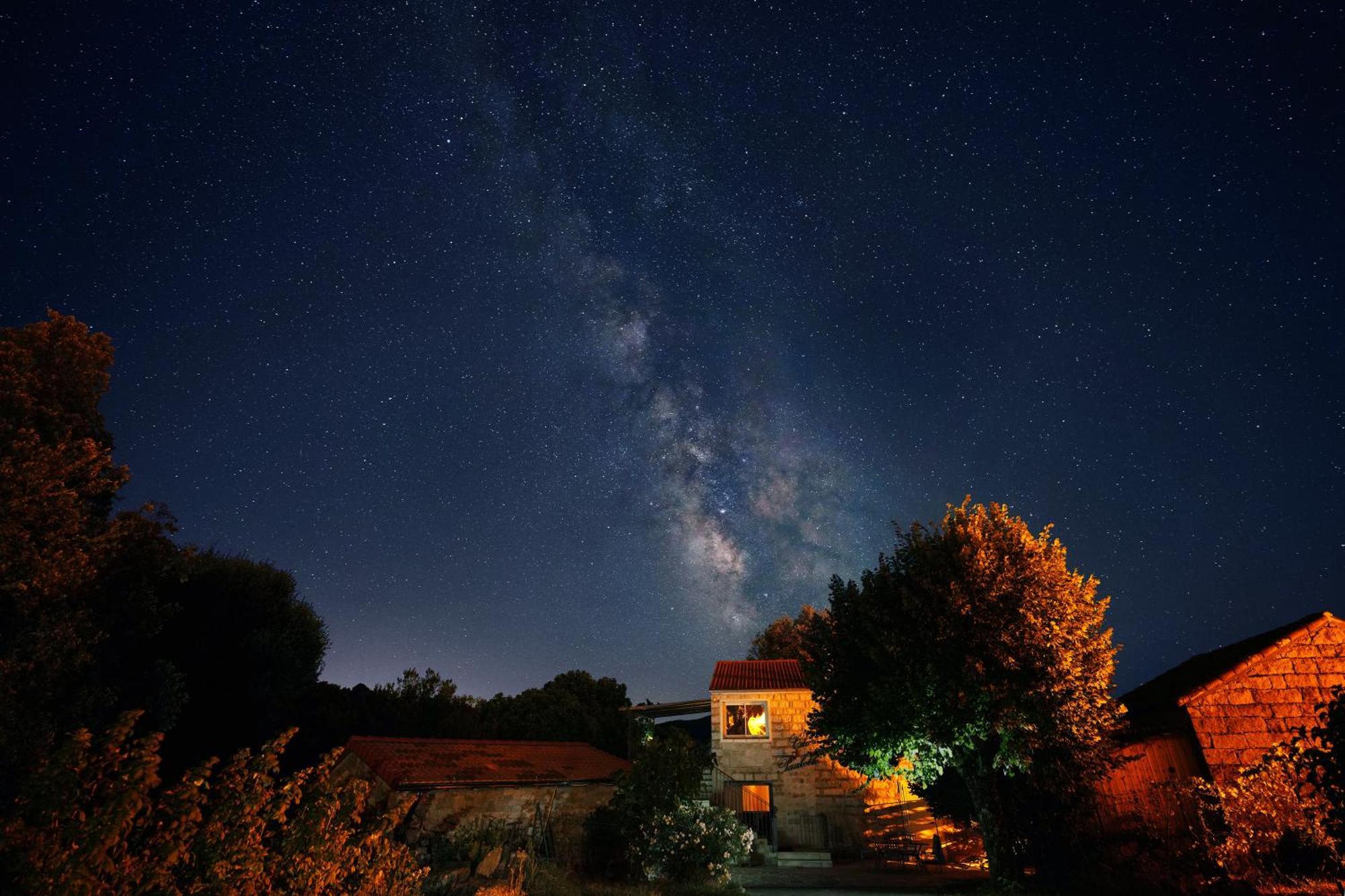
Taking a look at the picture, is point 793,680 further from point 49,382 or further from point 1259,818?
point 49,382

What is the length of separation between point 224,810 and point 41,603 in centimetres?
1666

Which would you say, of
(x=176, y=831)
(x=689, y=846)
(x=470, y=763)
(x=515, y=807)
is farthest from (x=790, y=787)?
(x=176, y=831)

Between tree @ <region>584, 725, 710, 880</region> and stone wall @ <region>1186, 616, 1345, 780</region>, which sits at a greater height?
stone wall @ <region>1186, 616, 1345, 780</region>

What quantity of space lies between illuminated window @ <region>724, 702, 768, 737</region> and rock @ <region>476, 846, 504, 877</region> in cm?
1618

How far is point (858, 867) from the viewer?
2233 centimetres

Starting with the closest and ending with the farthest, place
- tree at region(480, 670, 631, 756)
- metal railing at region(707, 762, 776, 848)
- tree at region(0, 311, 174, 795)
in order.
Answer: tree at region(0, 311, 174, 795) → metal railing at region(707, 762, 776, 848) → tree at region(480, 670, 631, 756)

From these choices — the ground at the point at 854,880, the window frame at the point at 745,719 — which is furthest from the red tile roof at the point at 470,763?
the ground at the point at 854,880

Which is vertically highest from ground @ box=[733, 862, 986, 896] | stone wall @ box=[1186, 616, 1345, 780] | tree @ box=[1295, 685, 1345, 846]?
stone wall @ box=[1186, 616, 1345, 780]

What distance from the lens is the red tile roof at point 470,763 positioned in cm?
1839

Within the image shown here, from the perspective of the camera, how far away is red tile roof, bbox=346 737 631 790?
60.3ft

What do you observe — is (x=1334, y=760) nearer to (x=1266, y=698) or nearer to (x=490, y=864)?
(x=1266, y=698)

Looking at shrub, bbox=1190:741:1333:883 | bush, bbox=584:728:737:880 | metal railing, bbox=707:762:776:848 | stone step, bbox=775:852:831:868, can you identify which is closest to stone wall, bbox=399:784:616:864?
bush, bbox=584:728:737:880

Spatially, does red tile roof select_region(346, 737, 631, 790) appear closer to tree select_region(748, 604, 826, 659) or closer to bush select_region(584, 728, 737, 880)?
bush select_region(584, 728, 737, 880)

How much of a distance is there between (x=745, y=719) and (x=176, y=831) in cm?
2656
